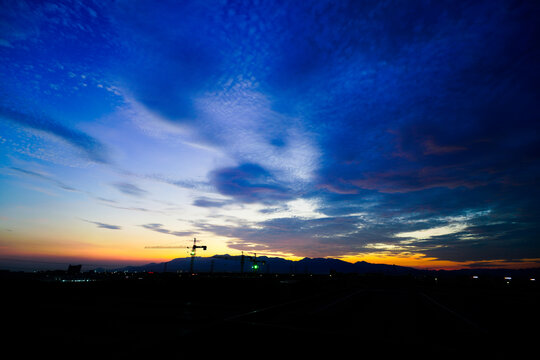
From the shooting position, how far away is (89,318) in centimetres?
1115

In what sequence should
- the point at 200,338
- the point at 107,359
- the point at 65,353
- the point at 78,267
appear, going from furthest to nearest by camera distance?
the point at 78,267
the point at 200,338
the point at 65,353
the point at 107,359

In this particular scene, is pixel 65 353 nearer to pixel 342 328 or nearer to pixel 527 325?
pixel 342 328

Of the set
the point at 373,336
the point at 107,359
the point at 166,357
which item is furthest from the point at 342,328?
the point at 107,359

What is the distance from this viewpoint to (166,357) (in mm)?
5824

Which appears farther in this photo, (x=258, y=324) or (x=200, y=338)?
(x=258, y=324)

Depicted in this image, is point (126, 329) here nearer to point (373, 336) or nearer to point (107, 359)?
point (107, 359)

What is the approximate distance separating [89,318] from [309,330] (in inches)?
383

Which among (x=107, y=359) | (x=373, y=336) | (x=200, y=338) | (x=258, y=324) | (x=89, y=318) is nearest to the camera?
(x=107, y=359)

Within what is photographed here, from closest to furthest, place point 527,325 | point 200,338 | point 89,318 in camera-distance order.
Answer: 1. point 200,338
2. point 89,318
3. point 527,325

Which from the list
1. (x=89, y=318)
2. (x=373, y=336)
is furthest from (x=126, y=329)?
(x=373, y=336)

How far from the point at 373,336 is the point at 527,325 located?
1117 cm

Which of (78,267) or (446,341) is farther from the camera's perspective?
(78,267)

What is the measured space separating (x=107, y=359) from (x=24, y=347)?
3.37 metres

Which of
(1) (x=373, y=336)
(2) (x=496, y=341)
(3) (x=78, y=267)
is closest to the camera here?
(1) (x=373, y=336)
